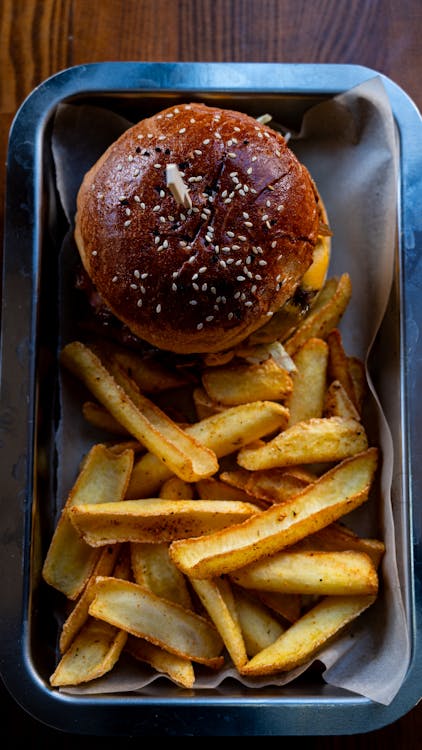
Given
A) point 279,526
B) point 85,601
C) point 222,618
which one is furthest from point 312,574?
point 85,601

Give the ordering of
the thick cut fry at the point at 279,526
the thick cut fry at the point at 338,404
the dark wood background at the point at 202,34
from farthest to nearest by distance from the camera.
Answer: the dark wood background at the point at 202,34 → the thick cut fry at the point at 338,404 → the thick cut fry at the point at 279,526

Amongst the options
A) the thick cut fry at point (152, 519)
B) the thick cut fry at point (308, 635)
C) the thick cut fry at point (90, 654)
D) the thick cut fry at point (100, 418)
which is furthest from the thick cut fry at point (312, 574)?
the thick cut fry at point (100, 418)

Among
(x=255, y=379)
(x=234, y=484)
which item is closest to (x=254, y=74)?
(x=255, y=379)

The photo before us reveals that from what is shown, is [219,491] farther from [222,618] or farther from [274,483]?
[222,618]

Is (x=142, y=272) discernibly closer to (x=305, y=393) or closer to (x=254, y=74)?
(x=305, y=393)

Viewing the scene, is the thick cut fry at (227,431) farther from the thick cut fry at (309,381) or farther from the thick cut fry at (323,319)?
the thick cut fry at (323,319)

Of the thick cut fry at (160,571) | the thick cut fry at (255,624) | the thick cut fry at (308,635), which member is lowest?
the thick cut fry at (255,624)

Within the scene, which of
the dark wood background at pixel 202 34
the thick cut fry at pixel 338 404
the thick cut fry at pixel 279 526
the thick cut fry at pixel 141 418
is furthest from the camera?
the dark wood background at pixel 202 34

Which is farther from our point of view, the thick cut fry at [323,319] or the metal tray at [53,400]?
the thick cut fry at [323,319]
